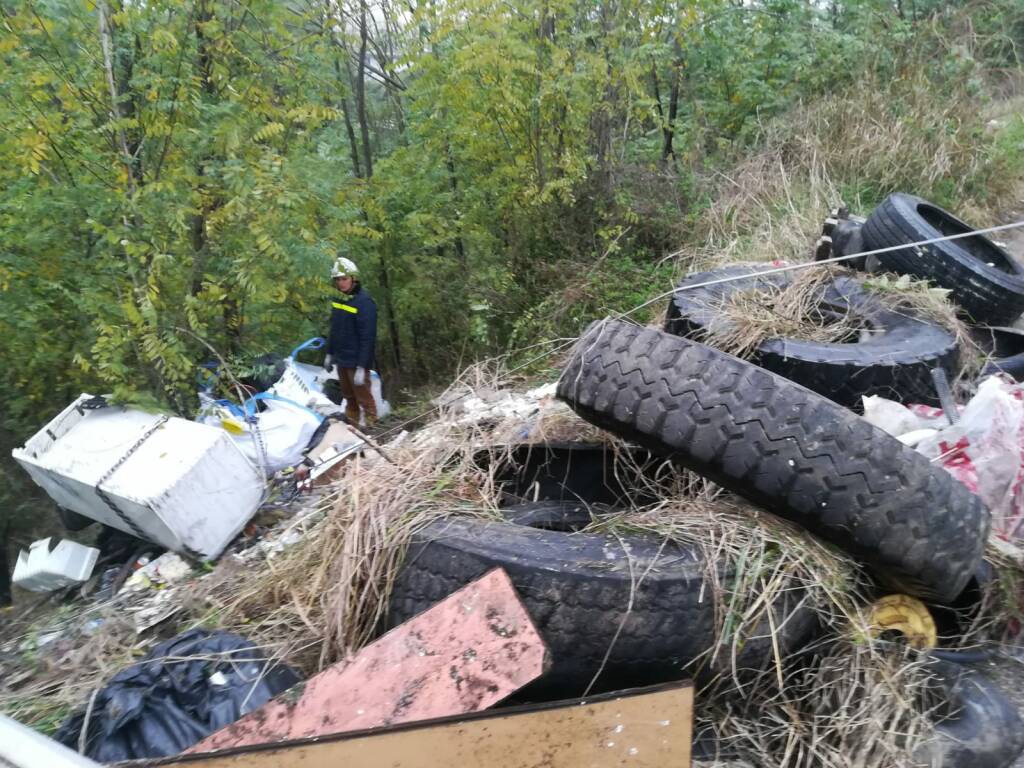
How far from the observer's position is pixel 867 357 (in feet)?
10.8

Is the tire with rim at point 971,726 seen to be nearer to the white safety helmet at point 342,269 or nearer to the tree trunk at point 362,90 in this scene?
the white safety helmet at point 342,269

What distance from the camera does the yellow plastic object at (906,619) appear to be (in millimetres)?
2273

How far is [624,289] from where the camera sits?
6.33 metres

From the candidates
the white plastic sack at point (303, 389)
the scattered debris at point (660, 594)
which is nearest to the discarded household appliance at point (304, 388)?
the white plastic sack at point (303, 389)

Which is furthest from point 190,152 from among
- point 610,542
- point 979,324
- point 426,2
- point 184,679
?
point 979,324

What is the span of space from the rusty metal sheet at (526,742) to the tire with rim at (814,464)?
71cm

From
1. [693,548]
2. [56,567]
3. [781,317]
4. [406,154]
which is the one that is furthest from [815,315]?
[406,154]

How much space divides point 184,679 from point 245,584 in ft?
2.26

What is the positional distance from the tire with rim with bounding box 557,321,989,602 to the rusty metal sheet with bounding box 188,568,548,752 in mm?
743

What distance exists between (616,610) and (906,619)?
92 centimetres

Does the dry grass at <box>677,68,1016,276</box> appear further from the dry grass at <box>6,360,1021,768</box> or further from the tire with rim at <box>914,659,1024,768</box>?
the tire with rim at <box>914,659,1024,768</box>

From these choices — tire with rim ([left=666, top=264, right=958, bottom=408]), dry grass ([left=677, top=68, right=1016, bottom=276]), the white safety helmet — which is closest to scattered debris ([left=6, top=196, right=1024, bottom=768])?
tire with rim ([left=666, top=264, right=958, bottom=408])

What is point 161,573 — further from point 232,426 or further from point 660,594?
point 660,594

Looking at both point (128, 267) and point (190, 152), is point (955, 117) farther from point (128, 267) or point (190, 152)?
point (128, 267)
